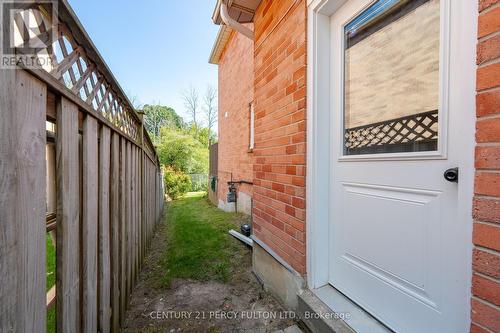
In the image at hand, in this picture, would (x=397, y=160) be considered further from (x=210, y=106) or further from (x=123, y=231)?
(x=210, y=106)

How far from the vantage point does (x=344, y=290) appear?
1.76 m

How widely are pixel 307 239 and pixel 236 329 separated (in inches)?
35.8

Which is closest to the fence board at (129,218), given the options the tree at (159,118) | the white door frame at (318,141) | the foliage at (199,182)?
the white door frame at (318,141)

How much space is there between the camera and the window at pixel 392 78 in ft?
4.21

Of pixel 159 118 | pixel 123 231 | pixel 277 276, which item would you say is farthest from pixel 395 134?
pixel 159 118

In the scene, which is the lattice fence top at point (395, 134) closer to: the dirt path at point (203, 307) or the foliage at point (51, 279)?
the dirt path at point (203, 307)

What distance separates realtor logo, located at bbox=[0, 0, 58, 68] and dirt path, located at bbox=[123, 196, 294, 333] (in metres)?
1.97

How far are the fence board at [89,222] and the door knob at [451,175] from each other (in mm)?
1844

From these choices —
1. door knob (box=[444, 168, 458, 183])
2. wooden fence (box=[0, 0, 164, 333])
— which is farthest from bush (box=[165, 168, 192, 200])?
door knob (box=[444, 168, 458, 183])

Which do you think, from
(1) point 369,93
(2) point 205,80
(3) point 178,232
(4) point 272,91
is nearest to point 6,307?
(1) point 369,93

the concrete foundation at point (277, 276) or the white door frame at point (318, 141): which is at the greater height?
the white door frame at point (318, 141)

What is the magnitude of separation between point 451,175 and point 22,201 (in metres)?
1.74

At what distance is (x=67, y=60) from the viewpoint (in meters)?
1.07

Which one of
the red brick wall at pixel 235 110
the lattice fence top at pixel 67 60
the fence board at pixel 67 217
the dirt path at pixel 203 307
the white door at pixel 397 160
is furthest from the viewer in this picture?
the red brick wall at pixel 235 110
